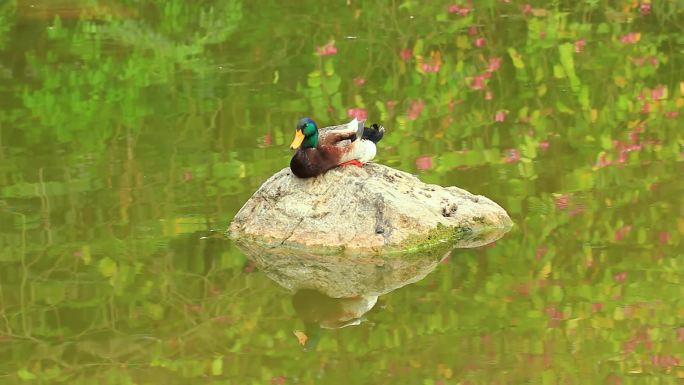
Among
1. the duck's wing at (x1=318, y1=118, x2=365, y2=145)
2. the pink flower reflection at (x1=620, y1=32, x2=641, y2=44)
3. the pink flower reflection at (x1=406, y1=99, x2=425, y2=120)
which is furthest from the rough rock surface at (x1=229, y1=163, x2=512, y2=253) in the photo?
the pink flower reflection at (x1=620, y1=32, x2=641, y2=44)

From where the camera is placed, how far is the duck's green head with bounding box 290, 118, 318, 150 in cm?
996

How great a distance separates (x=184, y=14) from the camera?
18.9 meters

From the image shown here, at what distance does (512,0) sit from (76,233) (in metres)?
10.5

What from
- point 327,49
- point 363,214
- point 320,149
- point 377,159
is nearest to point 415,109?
point 377,159

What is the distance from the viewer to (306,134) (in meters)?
10.0

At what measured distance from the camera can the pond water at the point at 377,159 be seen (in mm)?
8352

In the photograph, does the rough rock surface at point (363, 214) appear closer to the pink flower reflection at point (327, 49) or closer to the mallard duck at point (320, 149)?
the mallard duck at point (320, 149)

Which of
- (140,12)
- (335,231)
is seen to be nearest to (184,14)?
(140,12)

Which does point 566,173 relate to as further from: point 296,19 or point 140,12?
point 140,12

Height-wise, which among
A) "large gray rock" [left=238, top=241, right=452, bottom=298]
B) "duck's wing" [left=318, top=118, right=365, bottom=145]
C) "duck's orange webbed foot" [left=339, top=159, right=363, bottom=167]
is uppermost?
"duck's wing" [left=318, top=118, right=365, bottom=145]

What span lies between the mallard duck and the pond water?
0.82 metres

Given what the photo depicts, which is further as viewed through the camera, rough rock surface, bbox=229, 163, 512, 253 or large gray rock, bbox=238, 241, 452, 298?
rough rock surface, bbox=229, 163, 512, 253

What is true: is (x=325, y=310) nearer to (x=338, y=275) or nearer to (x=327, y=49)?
(x=338, y=275)

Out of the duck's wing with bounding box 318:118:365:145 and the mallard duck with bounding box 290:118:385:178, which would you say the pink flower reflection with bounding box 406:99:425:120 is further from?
the mallard duck with bounding box 290:118:385:178
